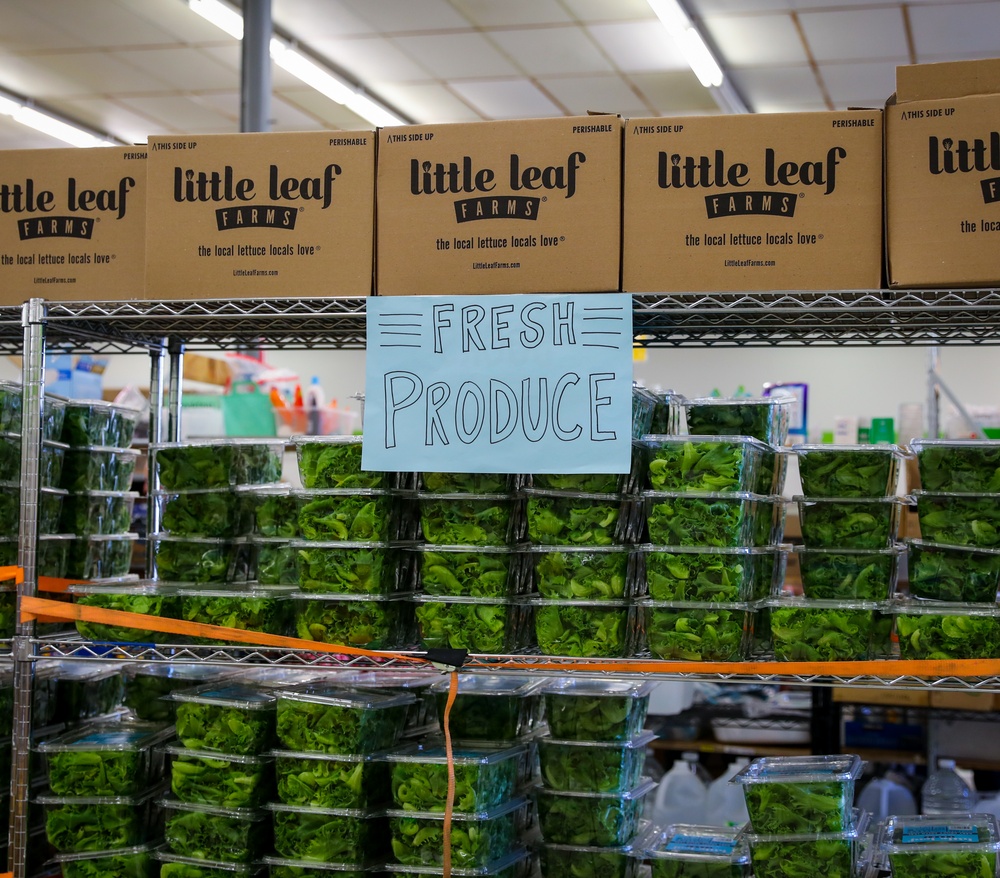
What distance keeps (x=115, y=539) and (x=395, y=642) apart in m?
0.92

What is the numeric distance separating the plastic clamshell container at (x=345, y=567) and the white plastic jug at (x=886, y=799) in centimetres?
298

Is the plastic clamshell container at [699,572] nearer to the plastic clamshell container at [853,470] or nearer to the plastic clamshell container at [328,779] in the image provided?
the plastic clamshell container at [853,470]

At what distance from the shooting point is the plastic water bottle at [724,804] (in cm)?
428

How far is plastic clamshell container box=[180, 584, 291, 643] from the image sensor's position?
A: 2342mm

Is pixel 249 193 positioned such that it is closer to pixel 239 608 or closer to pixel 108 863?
pixel 239 608

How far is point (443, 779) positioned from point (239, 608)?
58 centimetres

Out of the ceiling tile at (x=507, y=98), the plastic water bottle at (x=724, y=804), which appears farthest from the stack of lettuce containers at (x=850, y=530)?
the ceiling tile at (x=507, y=98)

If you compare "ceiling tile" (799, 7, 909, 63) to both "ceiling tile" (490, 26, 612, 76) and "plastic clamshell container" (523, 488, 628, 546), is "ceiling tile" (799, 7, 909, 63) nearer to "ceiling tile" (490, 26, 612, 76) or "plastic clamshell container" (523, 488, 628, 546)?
"ceiling tile" (490, 26, 612, 76)

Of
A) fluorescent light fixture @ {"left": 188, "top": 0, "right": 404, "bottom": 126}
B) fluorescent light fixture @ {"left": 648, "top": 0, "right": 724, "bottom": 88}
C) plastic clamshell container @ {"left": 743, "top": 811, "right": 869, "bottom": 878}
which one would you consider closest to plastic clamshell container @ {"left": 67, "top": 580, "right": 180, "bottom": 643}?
plastic clamshell container @ {"left": 743, "top": 811, "right": 869, "bottom": 878}

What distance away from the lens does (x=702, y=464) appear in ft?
6.93

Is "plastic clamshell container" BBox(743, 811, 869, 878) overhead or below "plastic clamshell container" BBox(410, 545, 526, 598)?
below

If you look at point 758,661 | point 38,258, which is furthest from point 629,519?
point 38,258

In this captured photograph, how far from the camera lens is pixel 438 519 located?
2.26 meters

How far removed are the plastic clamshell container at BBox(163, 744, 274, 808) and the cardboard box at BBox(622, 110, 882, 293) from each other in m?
1.29
